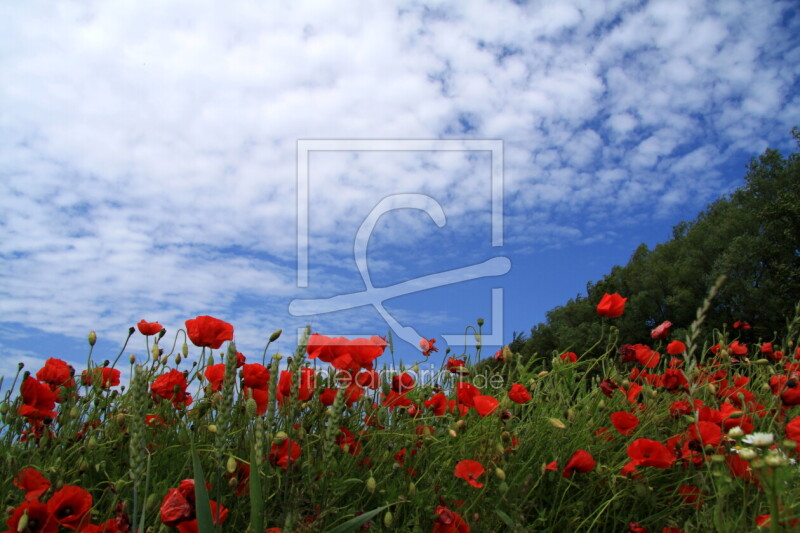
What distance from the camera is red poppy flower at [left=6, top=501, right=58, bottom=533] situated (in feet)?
6.97

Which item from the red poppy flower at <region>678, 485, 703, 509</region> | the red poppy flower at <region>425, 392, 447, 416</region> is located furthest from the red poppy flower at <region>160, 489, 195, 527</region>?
the red poppy flower at <region>678, 485, 703, 509</region>

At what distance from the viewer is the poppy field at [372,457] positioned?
2.29m

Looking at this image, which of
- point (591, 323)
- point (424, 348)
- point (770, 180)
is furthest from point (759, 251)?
point (424, 348)

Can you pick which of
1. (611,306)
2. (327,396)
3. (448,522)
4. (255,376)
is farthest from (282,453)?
(611,306)

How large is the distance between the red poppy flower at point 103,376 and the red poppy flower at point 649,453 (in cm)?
288

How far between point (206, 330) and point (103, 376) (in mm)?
1003

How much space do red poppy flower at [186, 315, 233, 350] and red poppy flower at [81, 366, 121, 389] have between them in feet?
2.91

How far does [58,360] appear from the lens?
3.41m

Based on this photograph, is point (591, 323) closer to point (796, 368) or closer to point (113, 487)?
point (796, 368)

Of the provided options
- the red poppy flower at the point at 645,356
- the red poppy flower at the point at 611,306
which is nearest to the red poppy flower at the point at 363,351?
the red poppy flower at the point at 611,306

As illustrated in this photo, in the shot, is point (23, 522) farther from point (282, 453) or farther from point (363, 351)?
point (363, 351)

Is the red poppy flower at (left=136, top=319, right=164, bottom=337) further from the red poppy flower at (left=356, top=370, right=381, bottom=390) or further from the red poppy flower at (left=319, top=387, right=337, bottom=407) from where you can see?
the red poppy flower at (left=356, top=370, right=381, bottom=390)

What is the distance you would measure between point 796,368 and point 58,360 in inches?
198

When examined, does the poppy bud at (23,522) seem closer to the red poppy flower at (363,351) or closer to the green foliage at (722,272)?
the red poppy flower at (363,351)
